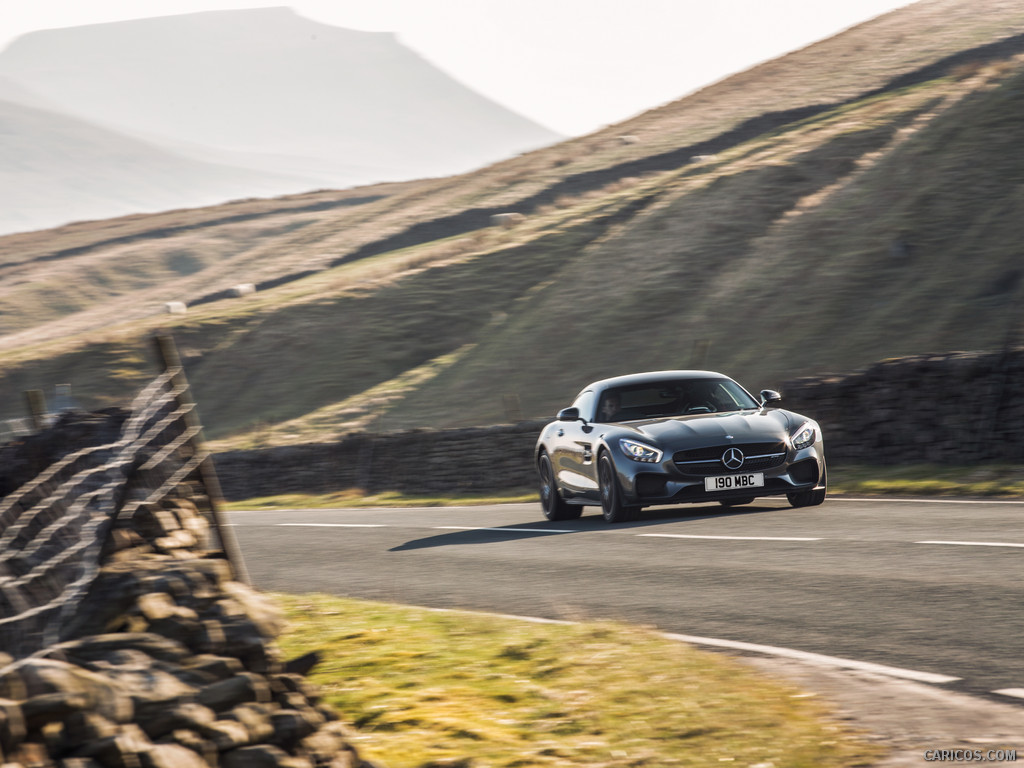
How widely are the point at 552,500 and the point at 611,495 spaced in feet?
5.15

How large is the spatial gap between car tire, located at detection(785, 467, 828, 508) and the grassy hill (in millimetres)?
3560

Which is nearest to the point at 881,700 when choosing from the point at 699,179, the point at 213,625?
the point at 213,625

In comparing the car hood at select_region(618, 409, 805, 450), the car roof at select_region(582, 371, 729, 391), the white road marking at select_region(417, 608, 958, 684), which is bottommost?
the white road marking at select_region(417, 608, 958, 684)

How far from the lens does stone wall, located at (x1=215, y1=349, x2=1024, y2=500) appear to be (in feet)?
49.3

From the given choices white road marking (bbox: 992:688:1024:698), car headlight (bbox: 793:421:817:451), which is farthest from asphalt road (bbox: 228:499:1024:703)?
car headlight (bbox: 793:421:817:451)

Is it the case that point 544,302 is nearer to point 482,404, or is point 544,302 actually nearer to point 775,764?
point 482,404

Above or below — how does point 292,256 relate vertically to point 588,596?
above

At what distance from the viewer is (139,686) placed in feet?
12.5

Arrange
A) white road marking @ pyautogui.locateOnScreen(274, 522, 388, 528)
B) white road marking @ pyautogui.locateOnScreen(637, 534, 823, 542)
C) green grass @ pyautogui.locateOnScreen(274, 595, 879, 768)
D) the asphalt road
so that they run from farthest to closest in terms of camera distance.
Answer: white road marking @ pyautogui.locateOnScreen(274, 522, 388, 528) → white road marking @ pyautogui.locateOnScreen(637, 534, 823, 542) → the asphalt road → green grass @ pyautogui.locateOnScreen(274, 595, 879, 768)

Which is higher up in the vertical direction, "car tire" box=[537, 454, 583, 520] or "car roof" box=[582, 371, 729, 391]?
"car roof" box=[582, 371, 729, 391]

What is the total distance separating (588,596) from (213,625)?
15.0ft

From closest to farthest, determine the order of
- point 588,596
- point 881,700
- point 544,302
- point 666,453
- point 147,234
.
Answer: point 881,700 < point 588,596 < point 666,453 < point 544,302 < point 147,234

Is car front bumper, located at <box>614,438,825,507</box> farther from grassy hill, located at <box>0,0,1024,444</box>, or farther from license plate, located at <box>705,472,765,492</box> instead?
grassy hill, located at <box>0,0,1024,444</box>

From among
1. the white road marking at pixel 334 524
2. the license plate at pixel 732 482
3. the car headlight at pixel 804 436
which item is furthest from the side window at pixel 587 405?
the white road marking at pixel 334 524
